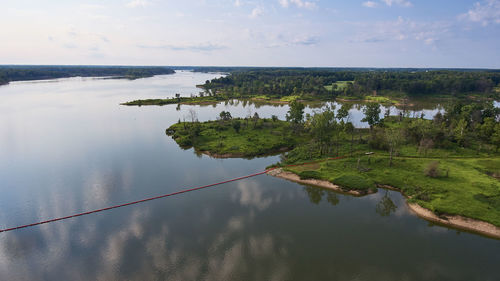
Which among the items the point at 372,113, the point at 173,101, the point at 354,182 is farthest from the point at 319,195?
the point at 173,101

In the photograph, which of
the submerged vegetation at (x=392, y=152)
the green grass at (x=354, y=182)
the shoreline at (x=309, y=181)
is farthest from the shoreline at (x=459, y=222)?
the shoreline at (x=309, y=181)

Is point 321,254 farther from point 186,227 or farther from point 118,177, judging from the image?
point 118,177

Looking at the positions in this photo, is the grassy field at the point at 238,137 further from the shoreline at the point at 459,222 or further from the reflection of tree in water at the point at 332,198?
the shoreline at the point at 459,222

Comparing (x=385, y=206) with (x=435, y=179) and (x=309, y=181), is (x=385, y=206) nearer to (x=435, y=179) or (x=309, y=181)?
(x=435, y=179)

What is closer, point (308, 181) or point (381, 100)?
point (308, 181)

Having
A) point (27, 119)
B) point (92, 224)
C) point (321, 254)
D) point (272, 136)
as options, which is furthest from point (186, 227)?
point (27, 119)

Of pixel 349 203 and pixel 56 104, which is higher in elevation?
pixel 56 104

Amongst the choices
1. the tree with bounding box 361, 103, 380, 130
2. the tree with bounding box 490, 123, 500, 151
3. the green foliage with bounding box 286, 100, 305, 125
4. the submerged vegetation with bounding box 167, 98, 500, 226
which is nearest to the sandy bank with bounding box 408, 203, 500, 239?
the submerged vegetation with bounding box 167, 98, 500, 226
